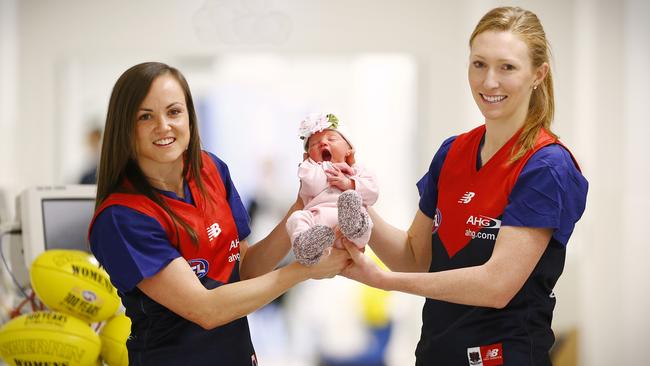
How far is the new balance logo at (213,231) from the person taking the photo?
6.77 feet

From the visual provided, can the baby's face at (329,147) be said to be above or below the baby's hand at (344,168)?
above

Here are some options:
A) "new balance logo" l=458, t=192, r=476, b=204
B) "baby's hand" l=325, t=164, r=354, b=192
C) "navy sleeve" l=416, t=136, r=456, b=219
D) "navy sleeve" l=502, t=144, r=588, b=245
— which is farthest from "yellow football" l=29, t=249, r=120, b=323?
"navy sleeve" l=502, t=144, r=588, b=245

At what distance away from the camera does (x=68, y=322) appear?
8.50 ft

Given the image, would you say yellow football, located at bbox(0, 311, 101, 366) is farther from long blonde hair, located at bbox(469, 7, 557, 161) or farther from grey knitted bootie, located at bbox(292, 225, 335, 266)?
long blonde hair, located at bbox(469, 7, 557, 161)

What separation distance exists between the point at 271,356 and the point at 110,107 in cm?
397

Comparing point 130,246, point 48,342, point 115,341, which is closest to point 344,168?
point 130,246

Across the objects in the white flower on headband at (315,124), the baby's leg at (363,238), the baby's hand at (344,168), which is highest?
the white flower on headband at (315,124)

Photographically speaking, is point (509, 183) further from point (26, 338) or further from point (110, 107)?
point (26, 338)

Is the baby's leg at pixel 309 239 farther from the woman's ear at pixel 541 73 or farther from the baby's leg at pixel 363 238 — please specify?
the woman's ear at pixel 541 73

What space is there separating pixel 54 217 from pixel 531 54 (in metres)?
1.99

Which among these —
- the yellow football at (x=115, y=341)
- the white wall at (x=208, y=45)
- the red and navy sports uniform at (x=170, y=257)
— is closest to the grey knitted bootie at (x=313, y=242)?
the red and navy sports uniform at (x=170, y=257)

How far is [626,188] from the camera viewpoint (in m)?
5.09

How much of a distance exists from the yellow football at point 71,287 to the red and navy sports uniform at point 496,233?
125 cm

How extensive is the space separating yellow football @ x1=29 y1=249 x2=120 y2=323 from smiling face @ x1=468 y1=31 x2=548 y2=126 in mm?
1563
